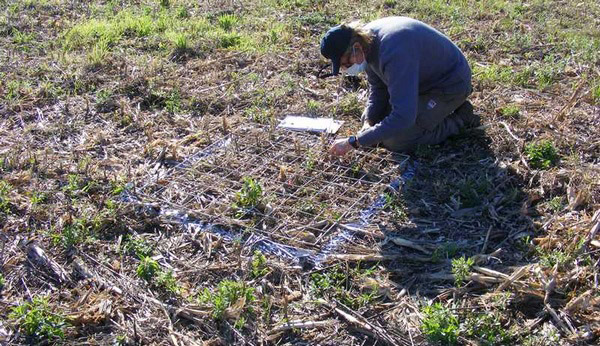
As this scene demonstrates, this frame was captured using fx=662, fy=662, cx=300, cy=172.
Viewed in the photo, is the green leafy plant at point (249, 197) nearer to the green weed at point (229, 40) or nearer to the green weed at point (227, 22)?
the green weed at point (229, 40)

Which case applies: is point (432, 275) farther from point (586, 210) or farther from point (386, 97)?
point (386, 97)

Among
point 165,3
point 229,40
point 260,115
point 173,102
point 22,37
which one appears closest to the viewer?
point 260,115

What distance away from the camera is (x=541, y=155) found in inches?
188

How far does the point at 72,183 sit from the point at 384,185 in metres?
2.26

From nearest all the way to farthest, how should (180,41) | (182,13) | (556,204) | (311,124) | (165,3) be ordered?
(556,204) < (311,124) < (180,41) < (182,13) < (165,3)

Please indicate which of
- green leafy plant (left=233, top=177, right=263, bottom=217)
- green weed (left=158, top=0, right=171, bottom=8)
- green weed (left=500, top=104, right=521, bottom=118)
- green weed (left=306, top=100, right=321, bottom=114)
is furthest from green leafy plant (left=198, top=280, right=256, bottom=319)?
green weed (left=158, top=0, right=171, bottom=8)

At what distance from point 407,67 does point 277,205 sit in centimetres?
127

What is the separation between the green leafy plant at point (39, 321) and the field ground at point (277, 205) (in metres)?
0.01

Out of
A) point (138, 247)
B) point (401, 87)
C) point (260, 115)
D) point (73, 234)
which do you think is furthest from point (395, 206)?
point (73, 234)

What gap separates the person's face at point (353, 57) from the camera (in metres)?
4.41

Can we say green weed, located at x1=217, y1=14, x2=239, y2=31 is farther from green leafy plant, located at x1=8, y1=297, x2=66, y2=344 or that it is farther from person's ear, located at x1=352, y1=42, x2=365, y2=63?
green leafy plant, located at x1=8, y1=297, x2=66, y2=344

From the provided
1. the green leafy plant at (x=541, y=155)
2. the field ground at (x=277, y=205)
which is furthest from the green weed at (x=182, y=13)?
the green leafy plant at (x=541, y=155)

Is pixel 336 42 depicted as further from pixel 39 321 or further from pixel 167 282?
pixel 39 321

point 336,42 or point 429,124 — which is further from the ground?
point 336,42
